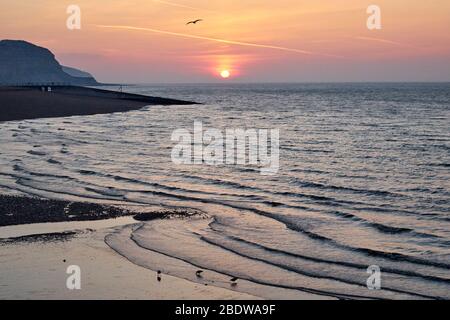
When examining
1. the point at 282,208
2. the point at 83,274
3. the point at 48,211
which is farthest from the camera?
the point at 282,208

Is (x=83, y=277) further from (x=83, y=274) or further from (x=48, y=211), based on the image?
(x=48, y=211)

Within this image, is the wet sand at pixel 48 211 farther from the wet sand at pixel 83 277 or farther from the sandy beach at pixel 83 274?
the wet sand at pixel 83 277

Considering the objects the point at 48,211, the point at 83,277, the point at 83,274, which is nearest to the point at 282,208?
the point at 48,211

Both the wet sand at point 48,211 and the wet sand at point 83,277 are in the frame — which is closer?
the wet sand at point 83,277

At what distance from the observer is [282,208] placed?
2123 cm

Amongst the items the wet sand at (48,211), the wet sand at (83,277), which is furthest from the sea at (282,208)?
the wet sand at (48,211)

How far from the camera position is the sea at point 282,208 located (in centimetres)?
1367

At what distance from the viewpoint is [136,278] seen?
12906mm

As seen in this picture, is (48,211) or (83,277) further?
(48,211)

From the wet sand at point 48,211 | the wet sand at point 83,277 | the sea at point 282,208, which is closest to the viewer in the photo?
the wet sand at point 83,277

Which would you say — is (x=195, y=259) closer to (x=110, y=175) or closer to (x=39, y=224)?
(x=39, y=224)

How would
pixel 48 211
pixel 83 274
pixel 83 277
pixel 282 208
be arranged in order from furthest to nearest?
pixel 282 208 → pixel 48 211 → pixel 83 274 → pixel 83 277

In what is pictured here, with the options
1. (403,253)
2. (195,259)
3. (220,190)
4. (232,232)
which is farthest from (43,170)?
Result: (403,253)
